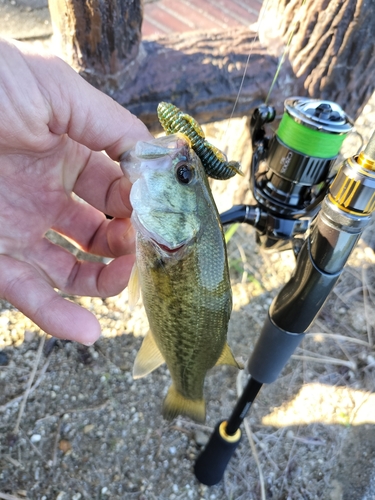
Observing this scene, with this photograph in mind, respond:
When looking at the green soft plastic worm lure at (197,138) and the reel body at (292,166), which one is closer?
the green soft plastic worm lure at (197,138)

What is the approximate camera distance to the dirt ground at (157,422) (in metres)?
2.05

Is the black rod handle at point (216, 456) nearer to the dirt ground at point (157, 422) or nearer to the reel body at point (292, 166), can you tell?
the dirt ground at point (157, 422)

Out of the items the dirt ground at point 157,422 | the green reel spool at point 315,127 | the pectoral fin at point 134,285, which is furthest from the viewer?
the dirt ground at point 157,422

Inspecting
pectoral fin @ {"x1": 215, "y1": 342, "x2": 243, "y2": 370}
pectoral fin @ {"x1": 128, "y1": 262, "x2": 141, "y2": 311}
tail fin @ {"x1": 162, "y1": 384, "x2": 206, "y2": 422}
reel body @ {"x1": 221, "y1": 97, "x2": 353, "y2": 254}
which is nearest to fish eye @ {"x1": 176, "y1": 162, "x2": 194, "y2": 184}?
pectoral fin @ {"x1": 128, "y1": 262, "x2": 141, "y2": 311}

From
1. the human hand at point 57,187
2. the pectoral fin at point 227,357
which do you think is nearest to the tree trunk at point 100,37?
the human hand at point 57,187

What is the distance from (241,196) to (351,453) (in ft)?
5.76

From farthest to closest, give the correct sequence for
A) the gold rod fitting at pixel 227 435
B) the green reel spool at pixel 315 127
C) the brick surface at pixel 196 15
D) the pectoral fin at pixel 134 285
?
1. the brick surface at pixel 196 15
2. the gold rod fitting at pixel 227 435
3. the green reel spool at pixel 315 127
4. the pectoral fin at pixel 134 285

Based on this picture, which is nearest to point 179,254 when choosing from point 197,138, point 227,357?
point 197,138

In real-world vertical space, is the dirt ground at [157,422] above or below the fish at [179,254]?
below

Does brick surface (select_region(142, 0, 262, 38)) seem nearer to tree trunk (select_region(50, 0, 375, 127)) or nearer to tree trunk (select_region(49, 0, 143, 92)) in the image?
tree trunk (select_region(50, 0, 375, 127))

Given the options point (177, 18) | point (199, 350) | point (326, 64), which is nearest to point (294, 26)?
point (326, 64)

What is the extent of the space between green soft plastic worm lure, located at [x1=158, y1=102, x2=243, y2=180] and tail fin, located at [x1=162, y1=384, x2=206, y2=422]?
1.00 m

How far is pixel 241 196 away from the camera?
2939 mm

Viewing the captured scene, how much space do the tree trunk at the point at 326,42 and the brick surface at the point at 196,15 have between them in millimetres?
1678
